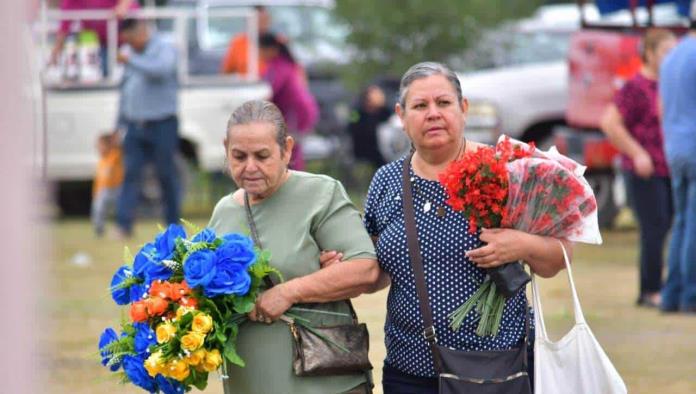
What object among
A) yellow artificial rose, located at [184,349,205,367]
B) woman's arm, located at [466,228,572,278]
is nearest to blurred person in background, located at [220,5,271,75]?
woman's arm, located at [466,228,572,278]

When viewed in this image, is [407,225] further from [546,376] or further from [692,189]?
[692,189]

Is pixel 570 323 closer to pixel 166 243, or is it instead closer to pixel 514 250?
pixel 514 250

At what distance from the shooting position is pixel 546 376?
4.27 meters

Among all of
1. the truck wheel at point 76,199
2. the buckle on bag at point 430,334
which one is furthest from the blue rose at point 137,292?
the truck wheel at point 76,199

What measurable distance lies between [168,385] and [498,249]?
3.45 feet

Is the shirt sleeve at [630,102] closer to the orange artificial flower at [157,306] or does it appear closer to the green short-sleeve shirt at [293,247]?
the green short-sleeve shirt at [293,247]

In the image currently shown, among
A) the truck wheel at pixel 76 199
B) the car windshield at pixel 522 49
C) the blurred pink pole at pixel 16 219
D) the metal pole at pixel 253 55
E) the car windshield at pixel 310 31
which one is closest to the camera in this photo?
the blurred pink pole at pixel 16 219

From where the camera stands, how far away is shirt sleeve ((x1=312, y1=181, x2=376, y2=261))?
169 inches

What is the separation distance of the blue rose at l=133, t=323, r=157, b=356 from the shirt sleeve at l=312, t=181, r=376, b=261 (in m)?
0.59

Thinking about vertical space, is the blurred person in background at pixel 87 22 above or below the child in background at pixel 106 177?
above

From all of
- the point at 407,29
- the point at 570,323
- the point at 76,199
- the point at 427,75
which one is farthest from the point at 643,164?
the point at 407,29

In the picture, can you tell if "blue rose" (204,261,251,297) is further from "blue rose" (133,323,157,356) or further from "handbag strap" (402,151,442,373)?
"handbag strap" (402,151,442,373)

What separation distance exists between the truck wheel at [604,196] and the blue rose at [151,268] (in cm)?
1139

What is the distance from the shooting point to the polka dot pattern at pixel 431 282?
4332 mm
